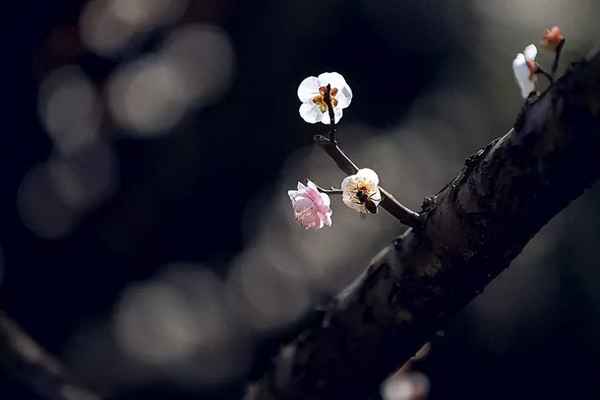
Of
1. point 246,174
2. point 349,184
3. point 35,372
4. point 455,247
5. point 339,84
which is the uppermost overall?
point 246,174

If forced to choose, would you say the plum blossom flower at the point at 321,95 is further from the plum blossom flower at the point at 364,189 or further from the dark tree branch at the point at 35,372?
the dark tree branch at the point at 35,372

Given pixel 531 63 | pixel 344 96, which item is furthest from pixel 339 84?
pixel 531 63

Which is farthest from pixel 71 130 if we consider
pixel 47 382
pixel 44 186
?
pixel 47 382

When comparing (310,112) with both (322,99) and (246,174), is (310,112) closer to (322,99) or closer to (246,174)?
(322,99)

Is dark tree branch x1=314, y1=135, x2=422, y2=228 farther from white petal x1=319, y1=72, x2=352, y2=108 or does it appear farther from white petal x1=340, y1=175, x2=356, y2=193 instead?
white petal x1=319, y1=72, x2=352, y2=108

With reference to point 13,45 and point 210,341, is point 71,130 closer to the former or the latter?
point 13,45

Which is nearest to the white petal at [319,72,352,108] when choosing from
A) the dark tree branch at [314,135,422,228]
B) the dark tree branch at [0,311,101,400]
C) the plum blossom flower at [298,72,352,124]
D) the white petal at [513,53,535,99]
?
the plum blossom flower at [298,72,352,124]
